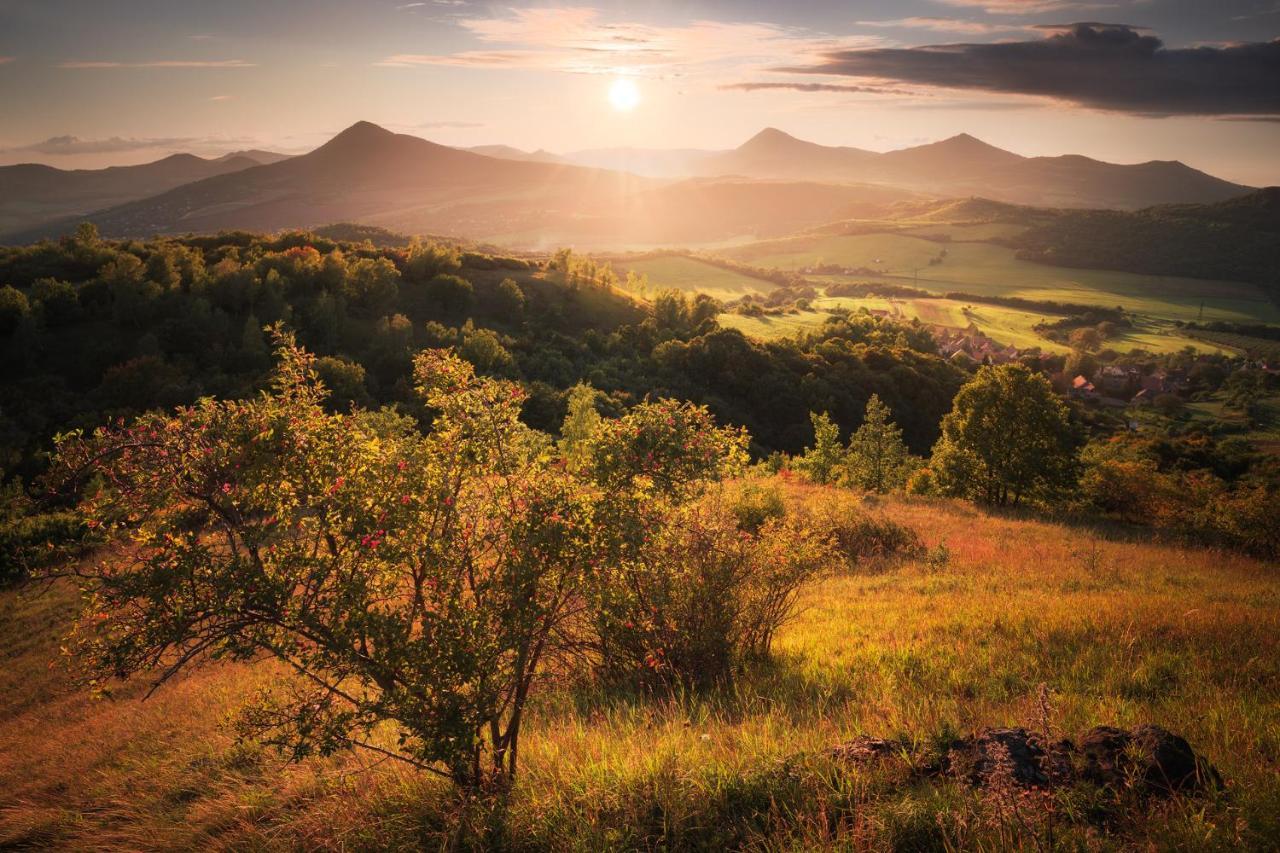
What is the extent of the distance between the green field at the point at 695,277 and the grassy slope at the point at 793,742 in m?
151

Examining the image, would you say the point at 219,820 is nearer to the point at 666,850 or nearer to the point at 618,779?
the point at 618,779

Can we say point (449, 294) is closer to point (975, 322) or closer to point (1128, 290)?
point (975, 322)

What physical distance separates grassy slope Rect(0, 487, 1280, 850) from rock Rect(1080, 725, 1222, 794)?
0.26m

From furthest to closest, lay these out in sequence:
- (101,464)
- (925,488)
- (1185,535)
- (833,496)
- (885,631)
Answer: (925,488)
(833,496)
(1185,535)
(885,631)
(101,464)

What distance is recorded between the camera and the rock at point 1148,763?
5.64 meters

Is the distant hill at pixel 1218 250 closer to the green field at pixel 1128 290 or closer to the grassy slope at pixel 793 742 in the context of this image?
the green field at pixel 1128 290

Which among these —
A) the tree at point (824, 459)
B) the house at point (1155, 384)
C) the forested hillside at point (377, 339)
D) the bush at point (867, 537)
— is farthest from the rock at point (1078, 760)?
the house at point (1155, 384)

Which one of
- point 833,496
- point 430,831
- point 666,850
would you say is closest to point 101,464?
point 430,831

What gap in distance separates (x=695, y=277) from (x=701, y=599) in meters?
177

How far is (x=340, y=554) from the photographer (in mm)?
5988

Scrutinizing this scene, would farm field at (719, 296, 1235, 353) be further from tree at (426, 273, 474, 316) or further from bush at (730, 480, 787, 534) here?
bush at (730, 480, 787, 534)

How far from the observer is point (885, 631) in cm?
1252

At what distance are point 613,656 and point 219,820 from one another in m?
5.93

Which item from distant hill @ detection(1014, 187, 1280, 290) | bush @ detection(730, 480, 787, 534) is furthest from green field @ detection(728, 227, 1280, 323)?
bush @ detection(730, 480, 787, 534)
